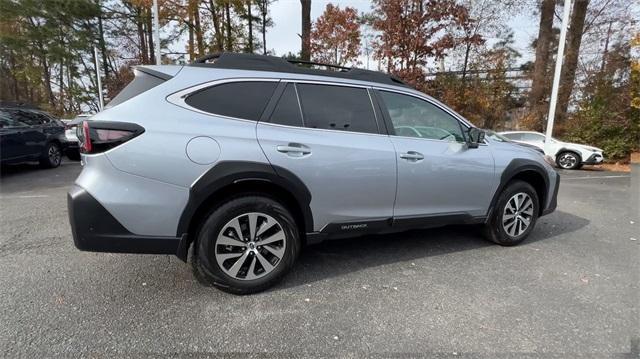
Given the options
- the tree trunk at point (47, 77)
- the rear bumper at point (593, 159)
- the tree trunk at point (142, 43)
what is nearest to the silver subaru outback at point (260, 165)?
the rear bumper at point (593, 159)

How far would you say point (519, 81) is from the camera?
62.2 feet

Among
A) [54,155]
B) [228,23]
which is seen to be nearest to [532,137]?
[54,155]

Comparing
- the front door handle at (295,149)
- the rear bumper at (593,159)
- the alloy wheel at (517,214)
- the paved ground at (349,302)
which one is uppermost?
the front door handle at (295,149)

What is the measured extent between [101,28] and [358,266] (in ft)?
96.5

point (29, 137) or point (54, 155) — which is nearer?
point (29, 137)

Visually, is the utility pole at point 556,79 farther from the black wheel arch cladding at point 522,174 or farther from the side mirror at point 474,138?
the side mirror at point 474,138

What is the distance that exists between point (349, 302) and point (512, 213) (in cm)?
234

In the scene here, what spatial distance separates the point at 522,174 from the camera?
13.5 feet

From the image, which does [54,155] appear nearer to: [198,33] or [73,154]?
[73,154]

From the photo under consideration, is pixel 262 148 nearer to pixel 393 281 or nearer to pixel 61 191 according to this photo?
pixel 393 281

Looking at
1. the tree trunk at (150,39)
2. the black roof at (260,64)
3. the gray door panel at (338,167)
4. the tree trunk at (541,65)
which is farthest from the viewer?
the tree trunk at (150,39)

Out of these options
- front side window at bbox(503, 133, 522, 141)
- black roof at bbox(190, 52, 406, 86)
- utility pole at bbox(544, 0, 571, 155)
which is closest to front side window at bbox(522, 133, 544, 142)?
front side window at bbox(503, 133, 522, 141)

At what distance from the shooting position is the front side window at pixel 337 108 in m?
3.08

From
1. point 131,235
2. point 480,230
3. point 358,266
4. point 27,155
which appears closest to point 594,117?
point 480,230
